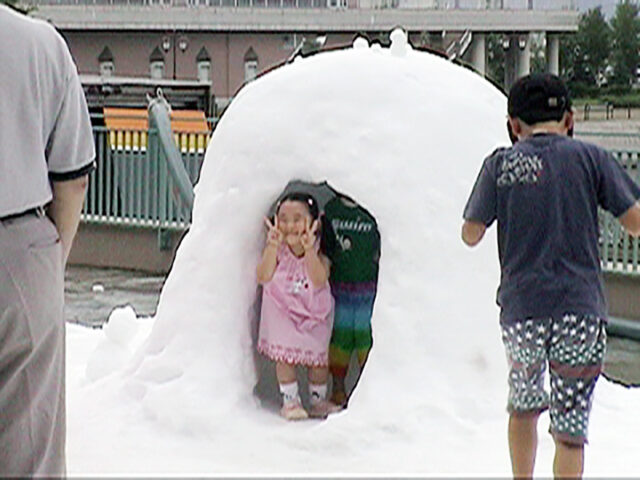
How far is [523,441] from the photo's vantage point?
4086 millimetres

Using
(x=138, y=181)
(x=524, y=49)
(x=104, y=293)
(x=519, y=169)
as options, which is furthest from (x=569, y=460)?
(x=524, y=49)

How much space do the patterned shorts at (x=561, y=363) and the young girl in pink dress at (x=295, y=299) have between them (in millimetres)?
1576

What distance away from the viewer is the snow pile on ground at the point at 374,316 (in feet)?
16.1

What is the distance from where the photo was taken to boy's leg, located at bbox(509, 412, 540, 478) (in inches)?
160

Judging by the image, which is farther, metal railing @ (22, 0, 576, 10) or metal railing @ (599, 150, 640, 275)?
metal railing @ (22, 0, 576, 10)

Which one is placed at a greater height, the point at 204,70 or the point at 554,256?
the point at 204,70

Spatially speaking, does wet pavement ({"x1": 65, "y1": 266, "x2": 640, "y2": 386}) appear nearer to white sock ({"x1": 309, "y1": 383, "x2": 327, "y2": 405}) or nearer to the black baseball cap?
white sock ({"x1": 309, "y1": 383, "x2": 327, "y2": 405})

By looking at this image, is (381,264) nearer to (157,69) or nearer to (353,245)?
(353,245)

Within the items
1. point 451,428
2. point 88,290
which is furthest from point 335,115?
point 88,290

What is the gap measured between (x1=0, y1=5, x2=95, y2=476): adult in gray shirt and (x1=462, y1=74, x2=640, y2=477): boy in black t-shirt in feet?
4.50

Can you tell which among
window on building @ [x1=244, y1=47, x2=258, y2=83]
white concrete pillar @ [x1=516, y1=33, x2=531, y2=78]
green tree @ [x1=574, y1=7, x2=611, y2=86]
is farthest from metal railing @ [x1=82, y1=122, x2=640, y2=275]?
window on building @ [x1=244, y1=47, x2=258, y2=83]

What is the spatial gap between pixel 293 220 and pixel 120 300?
6.65 meters

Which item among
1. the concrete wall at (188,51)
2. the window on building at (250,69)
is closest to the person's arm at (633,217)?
the concrete wall at (188,51)

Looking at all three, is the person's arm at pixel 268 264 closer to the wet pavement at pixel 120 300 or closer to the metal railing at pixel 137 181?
the wet pavement at pixel 120 300
